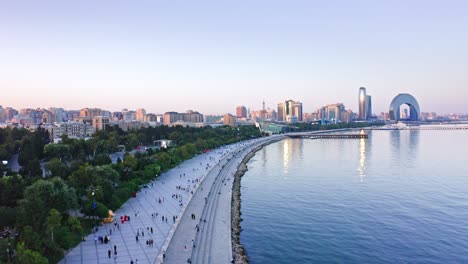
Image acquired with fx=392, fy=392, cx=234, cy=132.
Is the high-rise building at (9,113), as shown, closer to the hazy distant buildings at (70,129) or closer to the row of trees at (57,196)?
the hazy distant buildings at (70,129)

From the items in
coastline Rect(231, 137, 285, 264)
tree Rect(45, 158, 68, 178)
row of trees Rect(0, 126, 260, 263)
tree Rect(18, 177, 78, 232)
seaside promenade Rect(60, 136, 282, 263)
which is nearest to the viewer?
row of trees Rect(0, 126, 260, 263)

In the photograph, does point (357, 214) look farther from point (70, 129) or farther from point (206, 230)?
point (70, 129)

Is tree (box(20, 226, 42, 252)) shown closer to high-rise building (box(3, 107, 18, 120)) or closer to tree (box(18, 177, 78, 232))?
tree (box(18, 177, 78, 232))

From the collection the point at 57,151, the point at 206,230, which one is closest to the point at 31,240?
the point at 206,230

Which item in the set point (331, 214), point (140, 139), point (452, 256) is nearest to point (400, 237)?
point (452, 256)

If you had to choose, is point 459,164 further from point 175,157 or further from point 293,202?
point 175,157

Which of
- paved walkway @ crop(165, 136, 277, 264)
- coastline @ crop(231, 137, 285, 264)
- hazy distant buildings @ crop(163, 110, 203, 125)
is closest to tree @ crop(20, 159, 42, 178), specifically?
paved walkway @ crop(165, 136, 277, 264)
